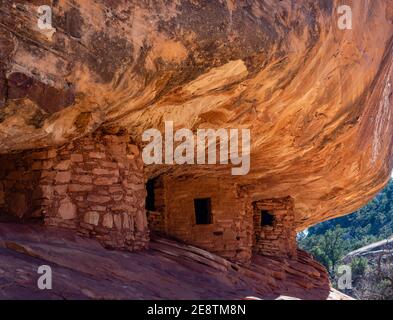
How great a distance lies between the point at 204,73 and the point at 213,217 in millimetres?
3347

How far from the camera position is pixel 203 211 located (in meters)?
8.55

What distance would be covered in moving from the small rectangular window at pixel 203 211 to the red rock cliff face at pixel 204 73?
0.44 m

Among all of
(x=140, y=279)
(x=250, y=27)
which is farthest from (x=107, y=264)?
(x=250, y=27)

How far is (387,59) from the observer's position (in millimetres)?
7422

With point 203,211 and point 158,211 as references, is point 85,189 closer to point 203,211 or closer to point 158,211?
point 158,211

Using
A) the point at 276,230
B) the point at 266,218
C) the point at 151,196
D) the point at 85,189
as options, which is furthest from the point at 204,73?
the point at 266,218

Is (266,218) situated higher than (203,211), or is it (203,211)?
(203,211)

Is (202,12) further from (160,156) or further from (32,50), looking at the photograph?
(160,156)

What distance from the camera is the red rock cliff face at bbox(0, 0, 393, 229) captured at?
4.46 metres

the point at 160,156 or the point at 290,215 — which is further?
the point at 290,215

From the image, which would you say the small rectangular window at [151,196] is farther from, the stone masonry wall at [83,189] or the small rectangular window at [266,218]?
the small rectangular window at [266,218]

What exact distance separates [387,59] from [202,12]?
3.17 meters

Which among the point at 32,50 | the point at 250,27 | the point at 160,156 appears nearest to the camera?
the point at 32,50

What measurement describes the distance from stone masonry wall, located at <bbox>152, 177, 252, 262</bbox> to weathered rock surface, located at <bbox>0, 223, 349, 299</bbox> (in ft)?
2.92
